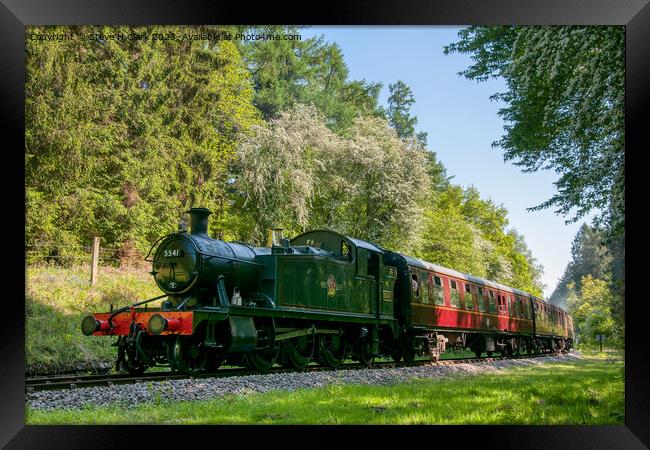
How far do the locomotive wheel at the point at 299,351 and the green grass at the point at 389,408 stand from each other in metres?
2.58

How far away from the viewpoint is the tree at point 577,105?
9.09 m

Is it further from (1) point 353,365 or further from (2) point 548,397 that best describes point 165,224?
(2) point 548,397

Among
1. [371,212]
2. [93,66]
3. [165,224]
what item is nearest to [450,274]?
[371,212]

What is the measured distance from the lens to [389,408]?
8.36m

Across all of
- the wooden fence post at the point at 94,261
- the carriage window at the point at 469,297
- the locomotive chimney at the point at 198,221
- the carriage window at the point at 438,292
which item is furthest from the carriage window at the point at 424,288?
the wooden fence post at the point at 94,261

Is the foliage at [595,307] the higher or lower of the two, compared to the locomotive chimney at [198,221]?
lower

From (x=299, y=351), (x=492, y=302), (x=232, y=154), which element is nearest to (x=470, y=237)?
(x=492, y=302)

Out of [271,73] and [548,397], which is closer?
[548,397]

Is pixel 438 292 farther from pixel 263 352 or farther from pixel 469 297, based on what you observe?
pixel 263 352

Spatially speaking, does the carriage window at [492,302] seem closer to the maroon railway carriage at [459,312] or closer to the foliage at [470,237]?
the maroon railway carriage at [459,312]

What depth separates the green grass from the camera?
7547mm

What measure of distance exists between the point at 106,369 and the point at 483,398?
24.5 feet

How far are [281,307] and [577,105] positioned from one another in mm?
6224

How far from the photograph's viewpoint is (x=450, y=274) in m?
18.4
